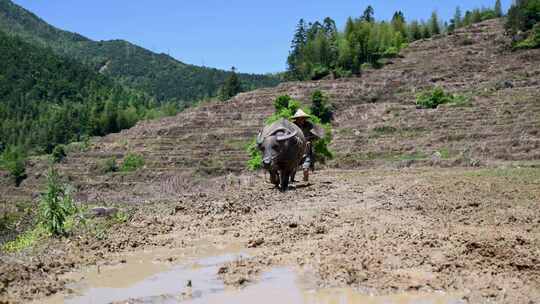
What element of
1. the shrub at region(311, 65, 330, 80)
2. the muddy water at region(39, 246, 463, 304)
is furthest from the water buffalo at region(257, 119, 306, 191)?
the shrub at region(311, 65, 330, 80)

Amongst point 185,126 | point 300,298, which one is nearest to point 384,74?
point 185,126

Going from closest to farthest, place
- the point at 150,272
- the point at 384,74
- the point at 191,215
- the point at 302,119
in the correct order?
the point at 150,272 → the point at 191,215 → the point at 302,119 → the point at 384,74

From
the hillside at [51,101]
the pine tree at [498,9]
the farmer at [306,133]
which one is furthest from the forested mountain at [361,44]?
the farmer at [306,133]

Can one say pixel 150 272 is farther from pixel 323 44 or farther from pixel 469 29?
pixel 469 29

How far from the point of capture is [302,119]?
15.8 metres

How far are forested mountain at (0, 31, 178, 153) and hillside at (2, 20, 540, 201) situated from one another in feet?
Answer: 102

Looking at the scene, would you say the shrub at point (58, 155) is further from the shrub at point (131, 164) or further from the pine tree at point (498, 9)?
the pine tree at point (498, 9)

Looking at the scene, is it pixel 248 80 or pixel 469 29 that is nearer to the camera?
pixel 469 29

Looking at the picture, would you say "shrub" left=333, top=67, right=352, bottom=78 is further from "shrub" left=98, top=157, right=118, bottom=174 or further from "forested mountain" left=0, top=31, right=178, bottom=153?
"forested mountain" left=0, top=31, right=178, bottom=153

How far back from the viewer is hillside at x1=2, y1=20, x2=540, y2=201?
34906 mm

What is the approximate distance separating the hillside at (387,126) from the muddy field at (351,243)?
1556 centimetres

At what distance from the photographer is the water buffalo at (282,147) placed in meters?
13.1

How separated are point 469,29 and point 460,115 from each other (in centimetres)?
4855

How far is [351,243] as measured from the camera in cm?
677
